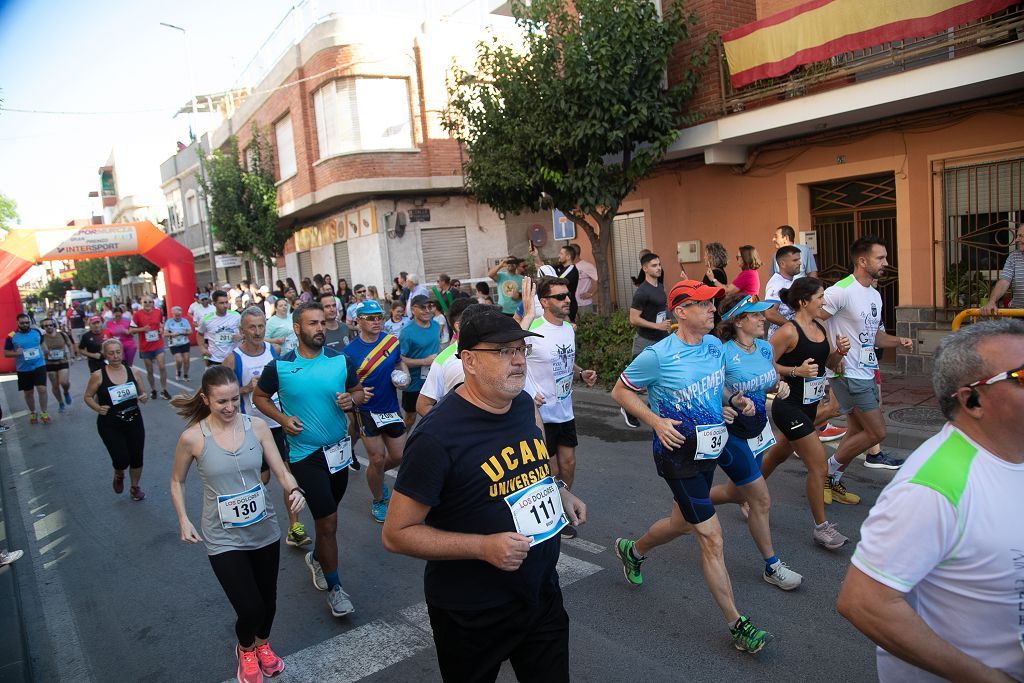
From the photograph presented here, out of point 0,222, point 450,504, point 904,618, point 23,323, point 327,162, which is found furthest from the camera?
point 0,222

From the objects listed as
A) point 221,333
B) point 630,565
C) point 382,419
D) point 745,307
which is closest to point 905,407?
point 745,307

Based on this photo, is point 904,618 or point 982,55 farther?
point 982,55

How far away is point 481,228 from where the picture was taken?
2203 cm

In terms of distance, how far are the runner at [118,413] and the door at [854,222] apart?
29.9 ft

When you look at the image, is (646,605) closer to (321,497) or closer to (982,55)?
(321,497)

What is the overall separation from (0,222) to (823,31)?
1693 inches

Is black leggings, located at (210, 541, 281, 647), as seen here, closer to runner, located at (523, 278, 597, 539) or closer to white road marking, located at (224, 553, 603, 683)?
white road marking, located at (224, 553, 603, 683)

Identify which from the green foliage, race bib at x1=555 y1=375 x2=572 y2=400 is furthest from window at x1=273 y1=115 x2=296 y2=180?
race bib at x1=555 y1=375 x2=572 y2=400

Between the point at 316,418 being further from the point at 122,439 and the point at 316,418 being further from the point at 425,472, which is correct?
the point at 122,439

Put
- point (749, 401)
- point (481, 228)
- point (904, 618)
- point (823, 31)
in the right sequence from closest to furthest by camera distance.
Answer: point (904, 618) → point (749, 401) → point (823, 31) → point (481, 228)

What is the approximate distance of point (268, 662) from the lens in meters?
3.89

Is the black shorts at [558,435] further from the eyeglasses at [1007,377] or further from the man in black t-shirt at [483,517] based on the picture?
the eyeglasses at [1007,377]

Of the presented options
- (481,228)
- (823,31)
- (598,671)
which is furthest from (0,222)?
(598,671)

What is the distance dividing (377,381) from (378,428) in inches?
16.5
